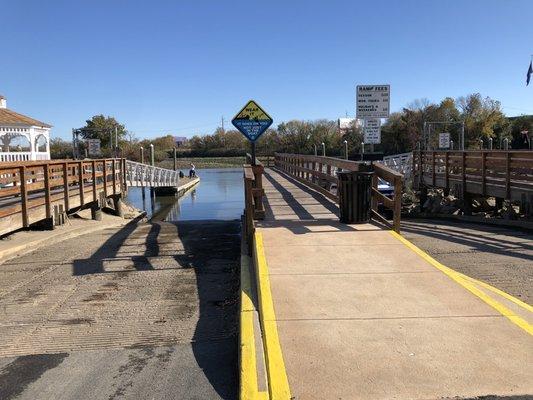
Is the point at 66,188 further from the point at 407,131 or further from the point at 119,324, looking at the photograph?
the point at 407,131

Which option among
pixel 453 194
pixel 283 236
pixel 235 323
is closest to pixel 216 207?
pixel 453 194

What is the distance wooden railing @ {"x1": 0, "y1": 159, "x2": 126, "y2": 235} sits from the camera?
10.6 m

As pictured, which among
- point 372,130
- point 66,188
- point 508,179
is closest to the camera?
point 372,130

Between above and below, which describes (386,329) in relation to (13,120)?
below

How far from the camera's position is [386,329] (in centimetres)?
463

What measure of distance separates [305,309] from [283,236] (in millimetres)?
3155

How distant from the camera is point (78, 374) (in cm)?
447

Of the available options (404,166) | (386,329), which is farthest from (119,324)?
(404,166)

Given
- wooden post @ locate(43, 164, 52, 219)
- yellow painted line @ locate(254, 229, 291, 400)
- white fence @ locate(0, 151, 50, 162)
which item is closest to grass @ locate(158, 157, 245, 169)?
white fence @ locate(0, 151, 50, 162)

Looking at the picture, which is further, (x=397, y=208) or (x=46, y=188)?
(x=46, y=188)

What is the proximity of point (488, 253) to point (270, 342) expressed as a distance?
632cm

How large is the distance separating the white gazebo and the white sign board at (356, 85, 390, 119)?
48.2ft

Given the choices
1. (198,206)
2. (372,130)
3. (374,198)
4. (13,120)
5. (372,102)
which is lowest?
(198,206)

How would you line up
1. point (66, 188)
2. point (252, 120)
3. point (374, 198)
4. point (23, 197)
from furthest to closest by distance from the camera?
point (66, 188)
point (252, 120)
point (23, 197)
point (374, 198)
